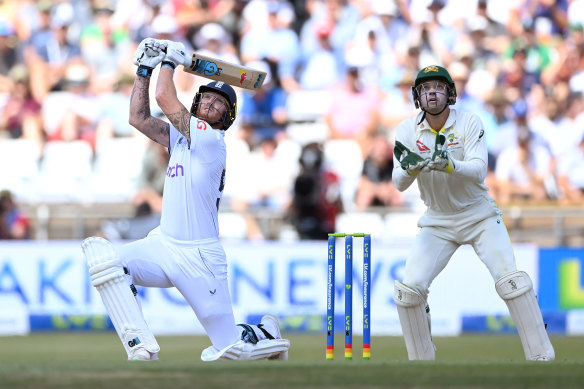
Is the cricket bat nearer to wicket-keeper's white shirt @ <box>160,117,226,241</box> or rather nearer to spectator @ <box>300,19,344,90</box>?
wicket-keeper's white shirt @ <box>160,117,226,241</box>

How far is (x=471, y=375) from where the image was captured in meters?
5.69

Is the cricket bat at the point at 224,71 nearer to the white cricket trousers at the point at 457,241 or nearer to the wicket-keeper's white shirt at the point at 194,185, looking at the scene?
the wicket-keeper's white shirt at the point at 194,185

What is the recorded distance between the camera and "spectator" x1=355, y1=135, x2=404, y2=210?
43.0 feet

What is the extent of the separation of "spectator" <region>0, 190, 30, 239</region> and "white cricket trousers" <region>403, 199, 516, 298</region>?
666cm

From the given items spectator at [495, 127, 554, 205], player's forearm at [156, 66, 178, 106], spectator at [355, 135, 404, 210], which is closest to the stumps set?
player's forearm at [156, 66, 178, 106]

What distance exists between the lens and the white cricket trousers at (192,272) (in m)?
6.96

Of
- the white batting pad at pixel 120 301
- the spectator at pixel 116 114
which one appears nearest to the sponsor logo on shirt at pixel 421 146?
the white batting pad at pixel 120 301

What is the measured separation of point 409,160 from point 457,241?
2.67 feet

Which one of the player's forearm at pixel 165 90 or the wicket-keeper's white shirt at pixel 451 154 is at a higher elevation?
the player's forearm at pixel 165 90

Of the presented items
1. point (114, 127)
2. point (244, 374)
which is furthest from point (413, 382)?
point (114, 127)

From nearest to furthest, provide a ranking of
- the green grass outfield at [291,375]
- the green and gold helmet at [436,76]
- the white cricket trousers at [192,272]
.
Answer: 1. the green grass outfield at [291,375]
2. the white cricket trousers at [192,272]
3. the green and gold helmet at [436,76]

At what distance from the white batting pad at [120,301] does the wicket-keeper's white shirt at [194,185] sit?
451mm

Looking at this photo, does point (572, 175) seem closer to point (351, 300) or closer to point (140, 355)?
point (351, 300)

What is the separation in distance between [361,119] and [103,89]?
12.2 feet
